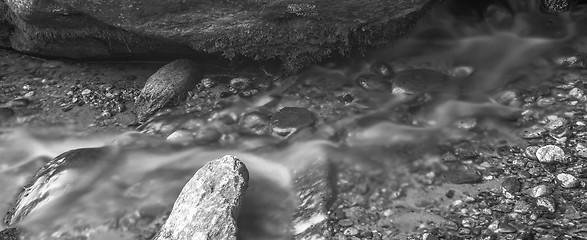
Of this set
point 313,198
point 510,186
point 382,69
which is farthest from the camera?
point 382,69

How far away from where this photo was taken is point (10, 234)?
4816mm

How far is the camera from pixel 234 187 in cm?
476

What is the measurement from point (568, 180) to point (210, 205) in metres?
A: 3.11

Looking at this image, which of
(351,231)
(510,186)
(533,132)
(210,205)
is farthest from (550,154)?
(210,205)

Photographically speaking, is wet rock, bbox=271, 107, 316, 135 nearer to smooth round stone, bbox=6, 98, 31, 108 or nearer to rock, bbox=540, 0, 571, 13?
smooth round stone, bbox=6, 98, 31, 108

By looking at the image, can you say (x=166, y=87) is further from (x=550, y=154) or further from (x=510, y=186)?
(x=550, y=154)

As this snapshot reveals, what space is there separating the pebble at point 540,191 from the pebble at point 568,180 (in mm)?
153

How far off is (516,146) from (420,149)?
0.92 m

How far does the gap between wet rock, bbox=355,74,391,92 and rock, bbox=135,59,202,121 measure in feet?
6.72

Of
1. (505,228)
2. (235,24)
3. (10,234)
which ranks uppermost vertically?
(235,24)

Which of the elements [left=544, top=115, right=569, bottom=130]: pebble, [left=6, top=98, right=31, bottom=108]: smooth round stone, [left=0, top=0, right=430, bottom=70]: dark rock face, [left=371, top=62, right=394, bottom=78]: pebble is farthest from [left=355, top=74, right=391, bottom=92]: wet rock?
[left=6, top=98, right=31, bottom=108]: smooth round stone

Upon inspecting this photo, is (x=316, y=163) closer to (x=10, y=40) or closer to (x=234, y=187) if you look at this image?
(x=234, y=187)

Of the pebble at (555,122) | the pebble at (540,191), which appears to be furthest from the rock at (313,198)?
the pebble at (555,122)

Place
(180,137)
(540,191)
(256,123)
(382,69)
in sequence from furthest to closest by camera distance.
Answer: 1. (382,69)
2. (256,123)
3. (180,137)
4. (540,191)
